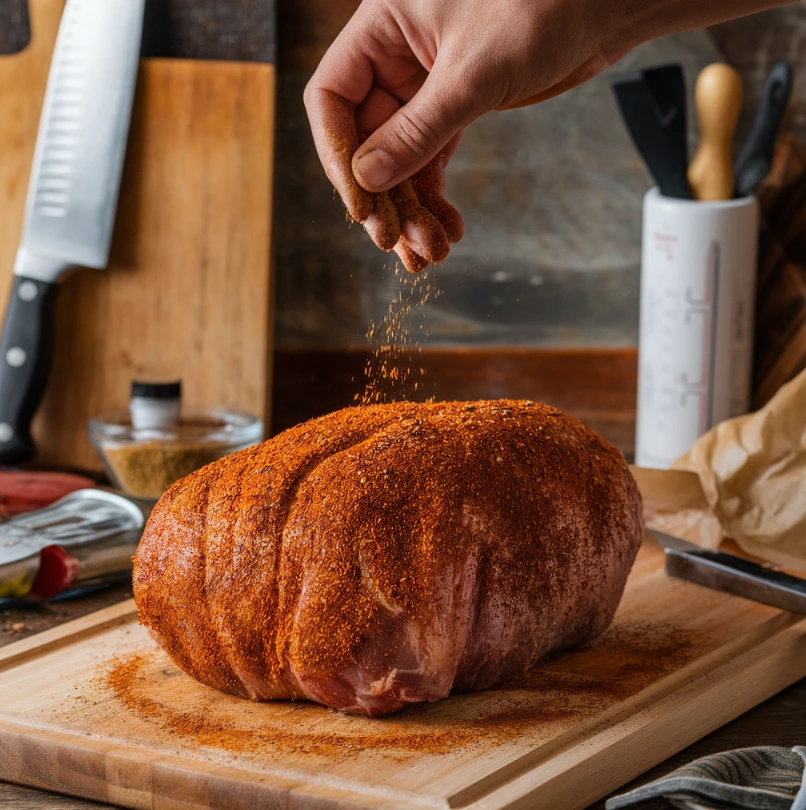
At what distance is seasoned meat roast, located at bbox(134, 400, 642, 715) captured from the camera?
0.95 metres

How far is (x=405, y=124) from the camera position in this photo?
3.17 ft

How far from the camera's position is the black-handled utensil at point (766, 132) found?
1.67 metres

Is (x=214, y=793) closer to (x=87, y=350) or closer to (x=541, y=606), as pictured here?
(x=541, y=606)

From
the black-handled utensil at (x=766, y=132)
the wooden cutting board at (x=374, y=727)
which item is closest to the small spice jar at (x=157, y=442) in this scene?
the wooden cutting board at (x=374, y=727)

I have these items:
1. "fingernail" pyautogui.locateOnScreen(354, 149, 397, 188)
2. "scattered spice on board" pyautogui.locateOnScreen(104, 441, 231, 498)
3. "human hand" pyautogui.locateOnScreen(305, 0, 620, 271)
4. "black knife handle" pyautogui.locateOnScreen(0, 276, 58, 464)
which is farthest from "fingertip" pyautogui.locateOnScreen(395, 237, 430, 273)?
"black knife handle" pyautogui.locateOnScreen(0, 276, 58, 464)

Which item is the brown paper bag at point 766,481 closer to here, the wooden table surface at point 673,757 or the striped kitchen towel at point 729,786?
the wooden table surface at point 673,757

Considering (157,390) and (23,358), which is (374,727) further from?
(23,358)

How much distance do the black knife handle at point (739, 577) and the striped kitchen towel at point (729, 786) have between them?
0.99 feet

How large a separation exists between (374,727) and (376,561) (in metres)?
0.13

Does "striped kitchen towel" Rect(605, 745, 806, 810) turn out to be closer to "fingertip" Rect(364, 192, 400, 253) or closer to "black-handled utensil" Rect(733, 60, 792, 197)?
"fingertip" Rect(364, 192, 400, 253)

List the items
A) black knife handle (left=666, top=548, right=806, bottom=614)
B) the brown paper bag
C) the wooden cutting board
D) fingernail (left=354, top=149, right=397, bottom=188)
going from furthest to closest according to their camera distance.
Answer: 1. the brown paper bag
2. black knife handle (left=666, top=548, right=806, bottom=614)
3. fingernail (left=354, top=149, right=397, bottom=188)
4. the wooden cutting board

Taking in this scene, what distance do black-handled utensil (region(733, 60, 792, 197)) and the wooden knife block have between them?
0.68 meters

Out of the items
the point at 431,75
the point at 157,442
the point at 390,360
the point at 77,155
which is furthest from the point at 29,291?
the point at 431,75

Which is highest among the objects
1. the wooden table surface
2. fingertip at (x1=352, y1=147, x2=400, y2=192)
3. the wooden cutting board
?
fingertip at (x1=352, y1=147, x2=400, y2=192)
